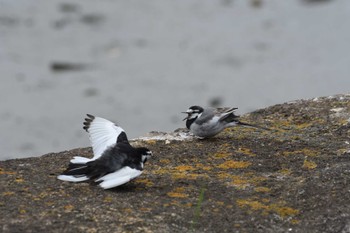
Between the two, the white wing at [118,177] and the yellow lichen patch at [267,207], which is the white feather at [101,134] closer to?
the white wing at [118,177]

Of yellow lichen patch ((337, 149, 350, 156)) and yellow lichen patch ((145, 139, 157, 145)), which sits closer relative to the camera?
yellow lichen patch ((337, 149, 350, 156))

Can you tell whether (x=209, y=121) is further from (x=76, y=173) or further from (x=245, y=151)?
(x=76, y=173)

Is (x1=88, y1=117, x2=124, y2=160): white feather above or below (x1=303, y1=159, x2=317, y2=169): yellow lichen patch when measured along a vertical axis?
above

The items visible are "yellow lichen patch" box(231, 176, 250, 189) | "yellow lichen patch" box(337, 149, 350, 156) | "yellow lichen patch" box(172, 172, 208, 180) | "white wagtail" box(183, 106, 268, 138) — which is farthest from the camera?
"white wagtail" box(183, 106, 268, 138)

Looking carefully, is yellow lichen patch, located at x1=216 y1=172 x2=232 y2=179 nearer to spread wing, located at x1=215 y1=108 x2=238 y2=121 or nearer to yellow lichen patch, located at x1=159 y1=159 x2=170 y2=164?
yellow lichen patch, located at x1=159 y1=159 x2=170 y2=164

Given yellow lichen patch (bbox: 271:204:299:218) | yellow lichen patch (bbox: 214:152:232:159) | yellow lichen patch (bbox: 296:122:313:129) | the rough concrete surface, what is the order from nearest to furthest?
1. the rough concrete surface
2. yellow lichen patch (bbox: 271:204:299:218)
3. yellow lichen patch (bbox: 214:152:232:159)
4. yellow lichen patch (bbox: 296:122:313:129)

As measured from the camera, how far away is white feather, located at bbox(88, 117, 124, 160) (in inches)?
265

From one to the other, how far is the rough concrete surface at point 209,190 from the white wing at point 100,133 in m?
0.37

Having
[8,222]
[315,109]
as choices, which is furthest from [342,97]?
[8,222]

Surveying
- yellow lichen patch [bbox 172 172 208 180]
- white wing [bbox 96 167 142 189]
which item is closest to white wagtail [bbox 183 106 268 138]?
yellow lichen patch [bbox 172 172 208 180]

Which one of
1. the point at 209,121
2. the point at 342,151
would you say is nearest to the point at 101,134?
the point at 209,121

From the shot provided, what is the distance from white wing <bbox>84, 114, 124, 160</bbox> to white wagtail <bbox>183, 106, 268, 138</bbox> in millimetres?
1144

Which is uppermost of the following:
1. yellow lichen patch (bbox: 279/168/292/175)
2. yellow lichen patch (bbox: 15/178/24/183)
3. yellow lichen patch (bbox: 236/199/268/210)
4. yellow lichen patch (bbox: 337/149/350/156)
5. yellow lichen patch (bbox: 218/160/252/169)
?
yellow lichen patch (bbox: 15/178/24/183)

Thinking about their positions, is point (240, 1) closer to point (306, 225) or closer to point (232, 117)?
point (232, 117)
